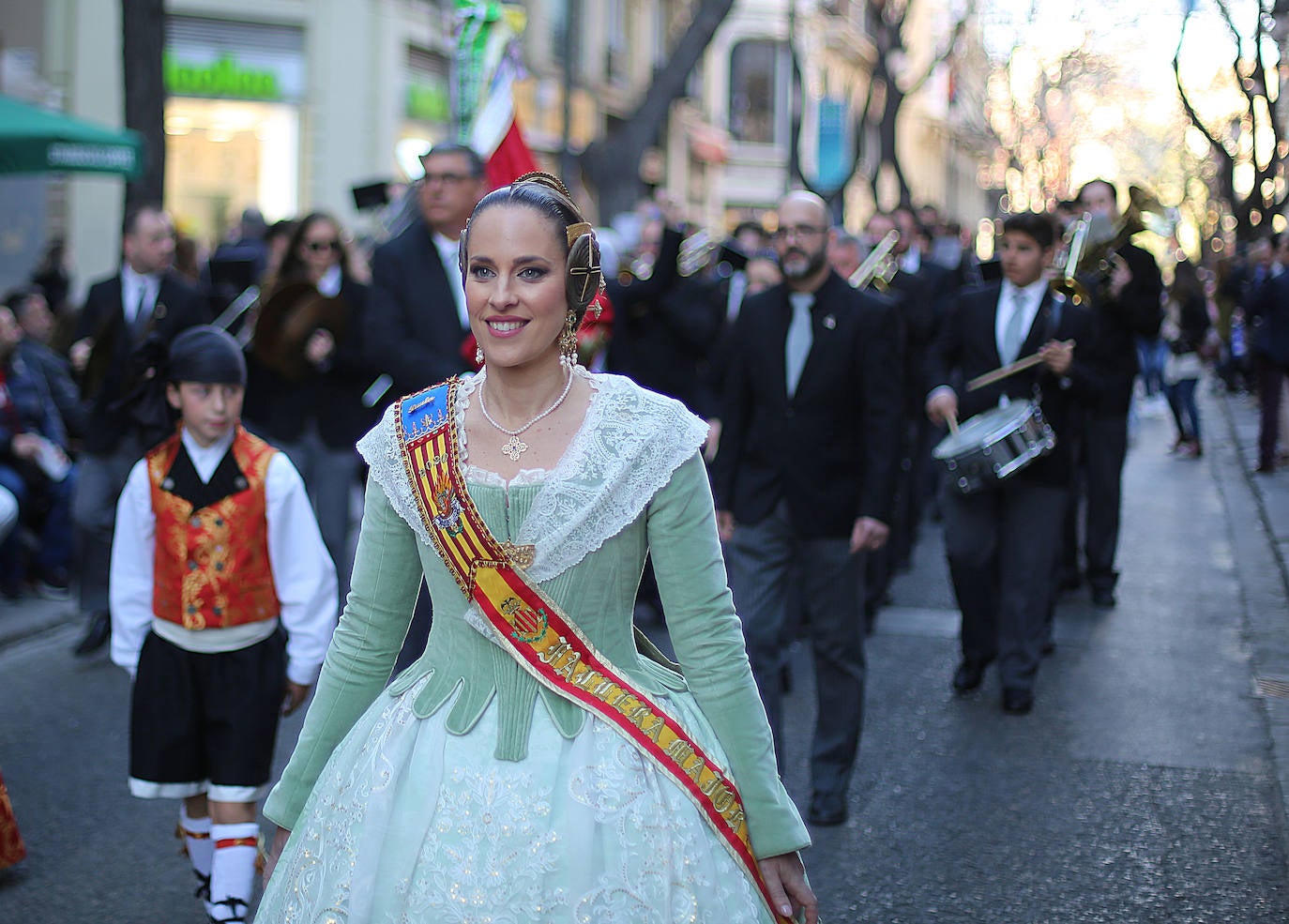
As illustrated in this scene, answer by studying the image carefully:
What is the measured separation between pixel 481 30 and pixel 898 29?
64.9ft

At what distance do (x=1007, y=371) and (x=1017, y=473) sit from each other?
0.46 m

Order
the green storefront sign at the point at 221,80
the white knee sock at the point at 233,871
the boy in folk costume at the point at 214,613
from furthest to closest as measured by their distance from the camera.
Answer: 1. the green storefront sign at the point at 221,80
2. the boy in folk costume at the point at 214,613
3. the white knee sock at the point at 233,871

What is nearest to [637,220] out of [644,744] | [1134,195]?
[1134,195]

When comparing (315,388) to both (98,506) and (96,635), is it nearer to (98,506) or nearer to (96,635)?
Answer: (98,506)

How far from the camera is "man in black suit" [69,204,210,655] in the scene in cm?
771

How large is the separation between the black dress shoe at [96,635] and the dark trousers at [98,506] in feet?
0.14

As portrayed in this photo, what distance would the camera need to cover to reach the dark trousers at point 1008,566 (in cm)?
702

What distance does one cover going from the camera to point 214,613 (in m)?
4.31

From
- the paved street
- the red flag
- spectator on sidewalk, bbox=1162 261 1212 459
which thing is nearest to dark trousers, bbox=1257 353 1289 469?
spectator on sidewalk, bbox=1162 261 1212 459

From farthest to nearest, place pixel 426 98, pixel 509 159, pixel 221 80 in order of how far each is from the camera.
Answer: pixel 426 98 < pixel 221 80 < pixel 509 159

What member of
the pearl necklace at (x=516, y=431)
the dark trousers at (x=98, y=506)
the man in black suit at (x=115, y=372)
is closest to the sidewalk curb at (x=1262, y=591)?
the pearl necklace at (x=516, y=431)

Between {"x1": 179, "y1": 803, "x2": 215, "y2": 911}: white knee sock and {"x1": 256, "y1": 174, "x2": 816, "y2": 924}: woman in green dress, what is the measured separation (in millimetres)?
1815

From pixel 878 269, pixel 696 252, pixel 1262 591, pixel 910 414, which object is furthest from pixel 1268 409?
pixel 878 269

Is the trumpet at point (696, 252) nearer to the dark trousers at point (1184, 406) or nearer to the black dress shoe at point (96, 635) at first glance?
the black dress shoe at point (96, 635)
